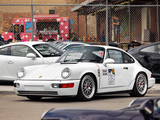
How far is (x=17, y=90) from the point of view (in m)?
9.66

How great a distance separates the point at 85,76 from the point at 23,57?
392 centimetres

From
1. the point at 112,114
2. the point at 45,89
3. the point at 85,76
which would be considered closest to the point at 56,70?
the point at 45,89

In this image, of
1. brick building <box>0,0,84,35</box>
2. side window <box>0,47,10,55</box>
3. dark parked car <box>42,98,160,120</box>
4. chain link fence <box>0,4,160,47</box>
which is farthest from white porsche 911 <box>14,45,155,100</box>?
brick building <box>0,0,84,35</box>

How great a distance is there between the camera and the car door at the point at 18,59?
41.9ft

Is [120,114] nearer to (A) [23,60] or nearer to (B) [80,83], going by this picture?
(B) [80,83]

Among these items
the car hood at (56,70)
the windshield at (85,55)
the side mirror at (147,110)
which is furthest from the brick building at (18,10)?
the side mirror at (147,110)

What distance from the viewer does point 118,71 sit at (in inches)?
403

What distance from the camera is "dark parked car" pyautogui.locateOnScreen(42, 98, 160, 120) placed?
9.74 feet

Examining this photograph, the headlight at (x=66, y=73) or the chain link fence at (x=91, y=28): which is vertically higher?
the chain link fence at (x=91, y=28)

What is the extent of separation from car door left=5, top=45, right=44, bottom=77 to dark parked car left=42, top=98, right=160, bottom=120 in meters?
9.41

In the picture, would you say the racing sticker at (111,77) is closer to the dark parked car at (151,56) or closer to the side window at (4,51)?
the dark parked car at (151,56)

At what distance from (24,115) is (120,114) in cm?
447

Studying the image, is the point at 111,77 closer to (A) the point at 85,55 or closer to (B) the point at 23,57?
(A) the point at 85,55

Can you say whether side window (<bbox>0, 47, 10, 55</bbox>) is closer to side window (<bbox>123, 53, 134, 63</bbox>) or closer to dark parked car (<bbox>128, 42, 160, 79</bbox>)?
dark parked car (<bbox>128, 42, 160, 79</bbox>)
